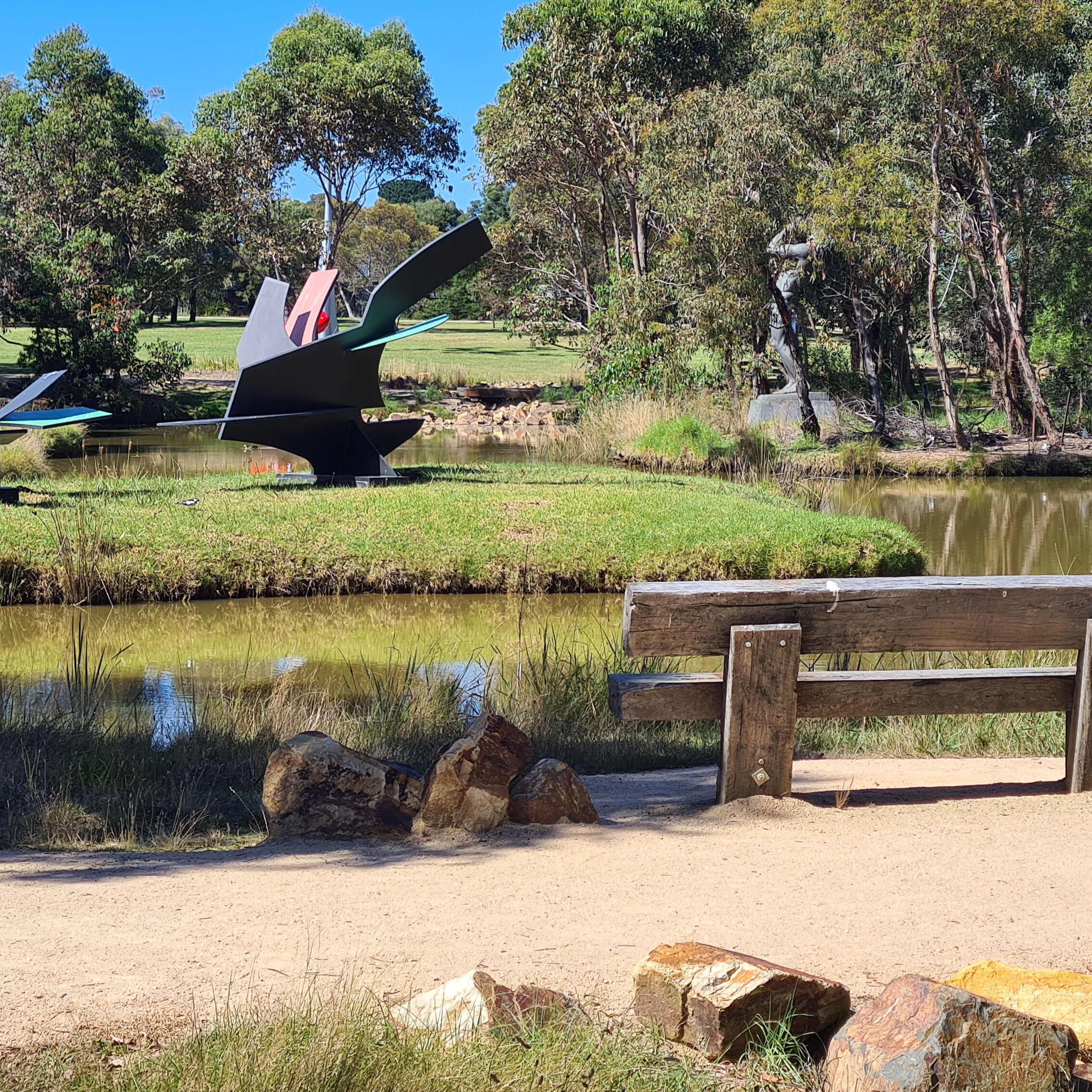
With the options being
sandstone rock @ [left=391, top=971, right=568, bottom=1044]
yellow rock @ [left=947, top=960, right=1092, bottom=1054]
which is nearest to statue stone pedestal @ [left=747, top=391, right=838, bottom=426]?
yellow rock @ [left=947, top=960, right=1092, bottom=1054]

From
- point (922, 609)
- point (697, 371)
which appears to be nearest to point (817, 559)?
point (922, 609)

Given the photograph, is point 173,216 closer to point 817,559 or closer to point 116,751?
point 817,559

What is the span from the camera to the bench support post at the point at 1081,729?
5000mm

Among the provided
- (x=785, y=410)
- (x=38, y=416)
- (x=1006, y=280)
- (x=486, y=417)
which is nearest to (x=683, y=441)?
(x=785, y=410)

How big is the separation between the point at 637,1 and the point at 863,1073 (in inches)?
1226

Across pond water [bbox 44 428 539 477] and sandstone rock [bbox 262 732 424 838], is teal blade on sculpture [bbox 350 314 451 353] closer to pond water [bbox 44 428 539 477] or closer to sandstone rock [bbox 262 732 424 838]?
pond water [bbox 44 428 539 477]

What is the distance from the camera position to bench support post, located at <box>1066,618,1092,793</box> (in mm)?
5000

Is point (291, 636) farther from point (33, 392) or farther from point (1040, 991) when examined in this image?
point (1040, 991)

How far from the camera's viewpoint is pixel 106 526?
12523 mm

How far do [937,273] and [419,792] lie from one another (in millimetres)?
22913

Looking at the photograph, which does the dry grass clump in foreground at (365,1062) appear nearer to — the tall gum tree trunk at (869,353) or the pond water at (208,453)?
the pond water at (208,453)

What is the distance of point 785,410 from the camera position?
1046 inches

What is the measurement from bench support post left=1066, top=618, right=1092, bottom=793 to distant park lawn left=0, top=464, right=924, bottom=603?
7325 mm

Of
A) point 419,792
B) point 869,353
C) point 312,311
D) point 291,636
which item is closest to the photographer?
→ point 419,792
